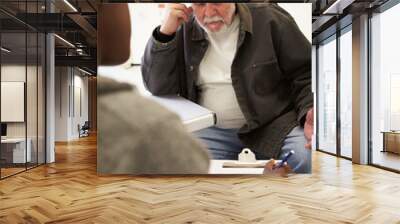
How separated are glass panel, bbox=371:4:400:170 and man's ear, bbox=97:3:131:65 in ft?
15.4

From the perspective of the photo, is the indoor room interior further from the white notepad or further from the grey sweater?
the white notepad

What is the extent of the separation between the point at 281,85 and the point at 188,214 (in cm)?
295

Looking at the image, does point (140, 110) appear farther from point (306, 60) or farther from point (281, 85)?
point (306, 60)

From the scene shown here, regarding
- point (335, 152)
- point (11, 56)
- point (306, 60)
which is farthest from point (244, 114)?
point (335, 152)

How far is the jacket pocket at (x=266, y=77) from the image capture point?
6258 mm

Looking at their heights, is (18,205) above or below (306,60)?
below

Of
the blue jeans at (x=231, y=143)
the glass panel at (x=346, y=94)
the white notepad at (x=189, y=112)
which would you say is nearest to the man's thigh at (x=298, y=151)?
the blue jeans at (x=231, y=143)

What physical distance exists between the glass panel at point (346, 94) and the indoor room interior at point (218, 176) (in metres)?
0.02

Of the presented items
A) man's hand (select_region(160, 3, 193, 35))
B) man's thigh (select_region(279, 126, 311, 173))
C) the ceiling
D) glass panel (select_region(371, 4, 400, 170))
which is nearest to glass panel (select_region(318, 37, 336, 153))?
the ceiling

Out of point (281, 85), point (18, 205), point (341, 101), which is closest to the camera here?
point (18, 205)

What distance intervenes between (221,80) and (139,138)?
1588 millimetres

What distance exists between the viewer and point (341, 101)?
380 inches

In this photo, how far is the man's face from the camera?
6379 millimetres

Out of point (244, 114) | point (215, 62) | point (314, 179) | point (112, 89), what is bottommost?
point (314, 179)
